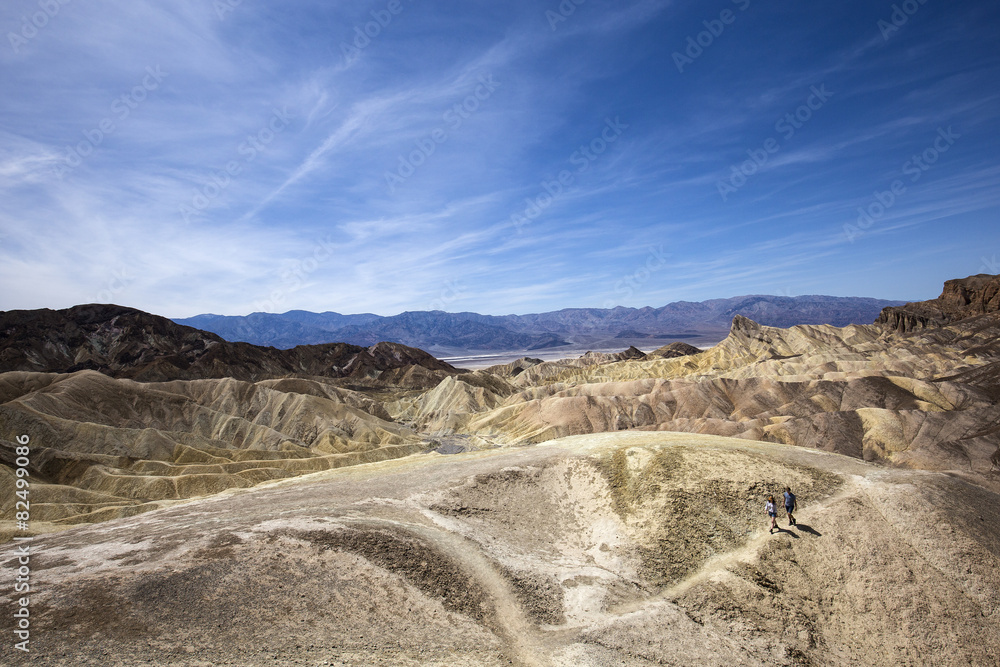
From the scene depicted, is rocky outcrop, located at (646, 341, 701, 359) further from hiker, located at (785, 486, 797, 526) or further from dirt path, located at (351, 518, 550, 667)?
dirt path, located at (351, 518, 550, 667)

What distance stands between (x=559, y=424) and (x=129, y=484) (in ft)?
198

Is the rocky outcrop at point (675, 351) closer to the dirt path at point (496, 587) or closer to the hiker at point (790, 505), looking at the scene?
the hiker at point (790, 505)

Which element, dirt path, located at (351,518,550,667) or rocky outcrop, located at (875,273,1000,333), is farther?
rocky outcrop, located at (875,273,1000,333)

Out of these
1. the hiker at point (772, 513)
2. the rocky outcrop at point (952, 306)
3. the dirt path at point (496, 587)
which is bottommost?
the dirt path at point (496, 587)

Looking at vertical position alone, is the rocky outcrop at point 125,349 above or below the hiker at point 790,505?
above

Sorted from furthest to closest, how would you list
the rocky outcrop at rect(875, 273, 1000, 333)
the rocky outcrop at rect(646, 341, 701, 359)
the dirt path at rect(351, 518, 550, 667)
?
the rocky outcrop at rect(646, 341, 701, 359) → the rocky outcrop at rect(875, 273, 1000, 333) → the dirt path at rect(351, 518, 550, 667)

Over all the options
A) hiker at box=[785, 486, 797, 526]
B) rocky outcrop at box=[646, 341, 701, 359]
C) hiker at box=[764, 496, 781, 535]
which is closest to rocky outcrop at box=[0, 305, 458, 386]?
rocky outcrop at box=[646, 341, 701, 359]

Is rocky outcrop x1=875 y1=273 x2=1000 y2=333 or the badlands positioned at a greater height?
rocky outcrop x1=875 y1=273 x2=1000 y2=333

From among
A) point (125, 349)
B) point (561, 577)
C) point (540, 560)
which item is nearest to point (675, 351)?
point (540, 560)

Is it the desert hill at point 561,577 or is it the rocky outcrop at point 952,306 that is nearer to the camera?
the desert hill at point 561,577

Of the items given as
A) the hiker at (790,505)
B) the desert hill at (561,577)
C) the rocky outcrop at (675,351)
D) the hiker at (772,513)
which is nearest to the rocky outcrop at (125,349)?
the rocky outcrop at (675,351)

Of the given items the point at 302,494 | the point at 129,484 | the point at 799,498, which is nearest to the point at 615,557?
the point at 799,498

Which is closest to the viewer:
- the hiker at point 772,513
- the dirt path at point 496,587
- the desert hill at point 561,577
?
the desert hill at point 561,577

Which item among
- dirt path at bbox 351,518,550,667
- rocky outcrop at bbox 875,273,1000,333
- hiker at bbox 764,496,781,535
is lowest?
dirt path at bbox 351,518,550,667
